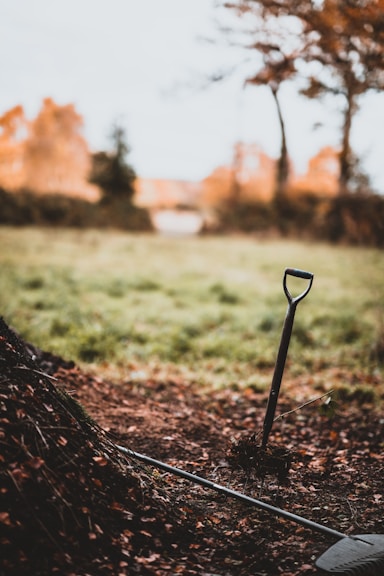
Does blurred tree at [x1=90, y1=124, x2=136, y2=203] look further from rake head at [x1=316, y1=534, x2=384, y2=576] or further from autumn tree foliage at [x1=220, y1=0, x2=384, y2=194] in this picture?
rake head at [x1=316, y1=534, x2=384, y2=576]

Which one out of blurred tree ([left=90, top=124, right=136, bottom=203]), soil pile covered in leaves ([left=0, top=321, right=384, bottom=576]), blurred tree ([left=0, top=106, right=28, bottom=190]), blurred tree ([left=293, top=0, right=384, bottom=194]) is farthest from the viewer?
blurred tree ([left=90, top=124, right=136, bottom=203])

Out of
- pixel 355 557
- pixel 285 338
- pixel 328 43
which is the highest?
pixel 328 43

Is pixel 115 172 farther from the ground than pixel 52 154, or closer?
closer

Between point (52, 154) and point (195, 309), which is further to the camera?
point (52, 154)

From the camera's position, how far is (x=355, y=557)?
2.94 metres

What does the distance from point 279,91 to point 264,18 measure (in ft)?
4.30

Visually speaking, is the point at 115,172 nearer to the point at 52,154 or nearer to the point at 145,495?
the point at 52,154

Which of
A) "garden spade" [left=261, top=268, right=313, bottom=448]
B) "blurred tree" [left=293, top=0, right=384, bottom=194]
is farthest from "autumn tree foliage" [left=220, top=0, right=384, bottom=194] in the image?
"garden spade" [left=261, top=268, right=313, bottom=448]

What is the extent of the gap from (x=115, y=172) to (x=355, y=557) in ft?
85.3

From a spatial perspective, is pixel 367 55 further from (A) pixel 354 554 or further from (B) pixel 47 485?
(B) pixel 47 485

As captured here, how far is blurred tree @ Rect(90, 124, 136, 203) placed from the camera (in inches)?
1053

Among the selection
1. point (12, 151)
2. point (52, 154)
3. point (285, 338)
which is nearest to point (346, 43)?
point (285, 338)

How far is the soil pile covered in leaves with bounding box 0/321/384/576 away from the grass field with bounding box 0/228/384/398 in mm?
2424

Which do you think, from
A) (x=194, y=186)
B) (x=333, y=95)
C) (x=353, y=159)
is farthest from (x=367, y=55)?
(x=194, y=186)
